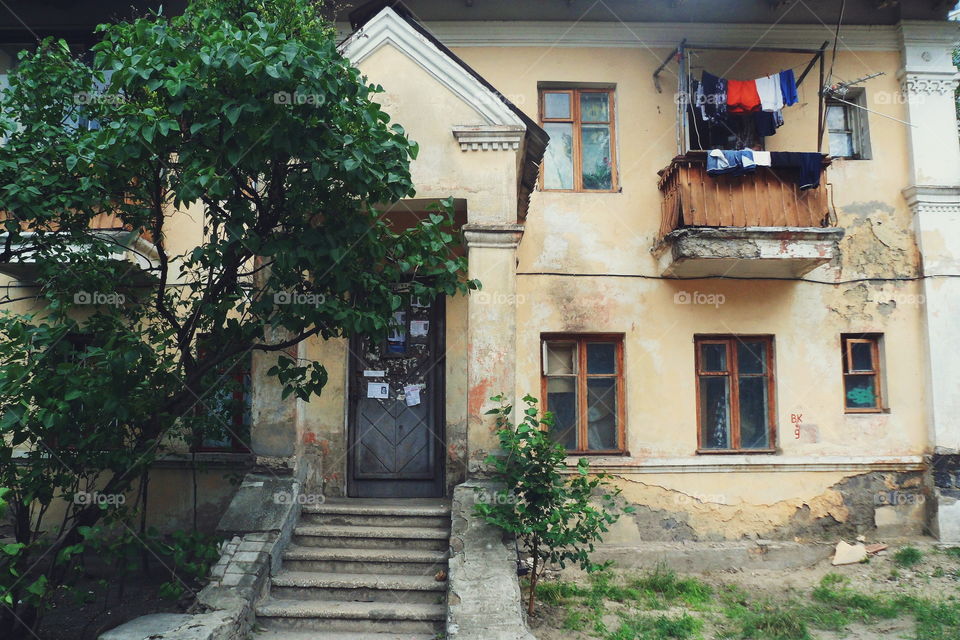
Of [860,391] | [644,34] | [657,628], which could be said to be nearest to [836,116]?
[644,34]

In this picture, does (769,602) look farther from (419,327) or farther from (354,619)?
(419,327)

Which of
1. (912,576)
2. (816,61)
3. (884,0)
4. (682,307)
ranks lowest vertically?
(912,576)

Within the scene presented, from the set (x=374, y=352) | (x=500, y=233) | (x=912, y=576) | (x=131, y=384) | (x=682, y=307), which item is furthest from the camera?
(x=682, y=307)

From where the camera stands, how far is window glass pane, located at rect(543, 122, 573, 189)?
925 cm

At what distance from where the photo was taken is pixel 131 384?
5250mm

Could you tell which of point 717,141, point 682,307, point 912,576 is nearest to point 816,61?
point 717,141

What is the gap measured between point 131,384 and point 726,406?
7.22 metres

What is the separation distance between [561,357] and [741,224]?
2910 mm

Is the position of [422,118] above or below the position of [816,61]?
below

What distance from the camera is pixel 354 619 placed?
18.6 ft

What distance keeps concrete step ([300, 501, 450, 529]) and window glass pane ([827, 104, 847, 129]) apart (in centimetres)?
781

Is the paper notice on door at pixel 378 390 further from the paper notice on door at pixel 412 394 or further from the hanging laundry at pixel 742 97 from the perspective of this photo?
the hanging laundry at pixel 742 97

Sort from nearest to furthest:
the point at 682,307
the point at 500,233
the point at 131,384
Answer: the point at 131,384, the point at 500,233, the point at 682,307

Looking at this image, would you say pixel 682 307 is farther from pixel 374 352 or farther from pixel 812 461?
pixel 374 352
